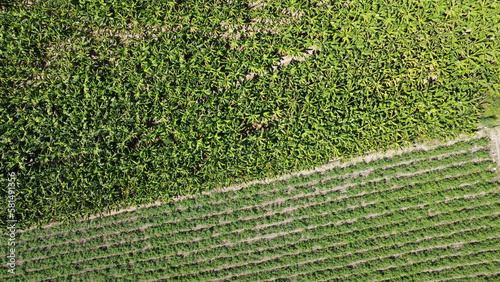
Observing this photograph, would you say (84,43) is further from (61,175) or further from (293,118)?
(293,118)

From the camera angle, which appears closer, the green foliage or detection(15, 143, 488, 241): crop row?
the green foliage

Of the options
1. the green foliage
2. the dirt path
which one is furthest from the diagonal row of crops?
the green foliage

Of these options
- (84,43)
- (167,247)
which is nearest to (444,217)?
(167,247)

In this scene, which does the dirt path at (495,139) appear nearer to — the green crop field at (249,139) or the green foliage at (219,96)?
the green crop field at (249,139)

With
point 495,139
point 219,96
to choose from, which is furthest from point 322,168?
point 495,139

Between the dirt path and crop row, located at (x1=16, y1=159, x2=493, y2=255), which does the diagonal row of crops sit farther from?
the dirt path

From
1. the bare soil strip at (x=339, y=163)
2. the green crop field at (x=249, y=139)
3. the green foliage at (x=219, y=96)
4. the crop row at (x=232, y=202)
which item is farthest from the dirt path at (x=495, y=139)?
the green foliage at (x=219, y=96)

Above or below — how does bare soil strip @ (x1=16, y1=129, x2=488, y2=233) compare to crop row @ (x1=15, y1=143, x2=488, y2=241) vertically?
above
